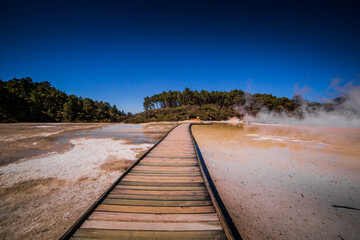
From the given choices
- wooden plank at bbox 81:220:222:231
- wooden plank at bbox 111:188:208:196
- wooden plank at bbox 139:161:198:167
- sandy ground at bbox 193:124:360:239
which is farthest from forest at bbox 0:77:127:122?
sandy ground at bbox 193:124:360:239

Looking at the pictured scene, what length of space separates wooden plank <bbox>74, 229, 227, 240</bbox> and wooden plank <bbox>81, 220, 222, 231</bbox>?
0.06 metres

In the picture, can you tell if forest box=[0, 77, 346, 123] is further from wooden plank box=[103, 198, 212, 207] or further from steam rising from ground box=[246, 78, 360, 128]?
wooden plank box=[103, 198, 212, 207]

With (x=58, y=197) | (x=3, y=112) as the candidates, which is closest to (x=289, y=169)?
(x=58, y=197)

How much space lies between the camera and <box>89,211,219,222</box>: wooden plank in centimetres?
259

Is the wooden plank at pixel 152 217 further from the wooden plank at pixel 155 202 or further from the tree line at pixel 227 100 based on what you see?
the tree line at pixel 227 100

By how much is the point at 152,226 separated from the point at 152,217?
0.22 m

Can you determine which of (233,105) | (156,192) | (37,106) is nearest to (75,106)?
(37,106)

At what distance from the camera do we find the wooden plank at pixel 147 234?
2.24 meters

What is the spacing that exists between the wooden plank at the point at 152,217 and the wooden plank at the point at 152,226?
72mm

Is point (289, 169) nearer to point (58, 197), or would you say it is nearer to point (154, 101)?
point (58, 197)

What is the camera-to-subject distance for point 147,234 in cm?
229

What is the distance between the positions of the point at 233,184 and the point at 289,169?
135 inches

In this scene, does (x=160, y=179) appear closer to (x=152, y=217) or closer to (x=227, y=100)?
(x=152, y=217)

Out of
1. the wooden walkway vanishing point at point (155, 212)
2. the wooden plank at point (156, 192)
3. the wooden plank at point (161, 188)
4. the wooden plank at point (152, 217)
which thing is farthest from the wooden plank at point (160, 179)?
the wooden plank at point (152, 217)
